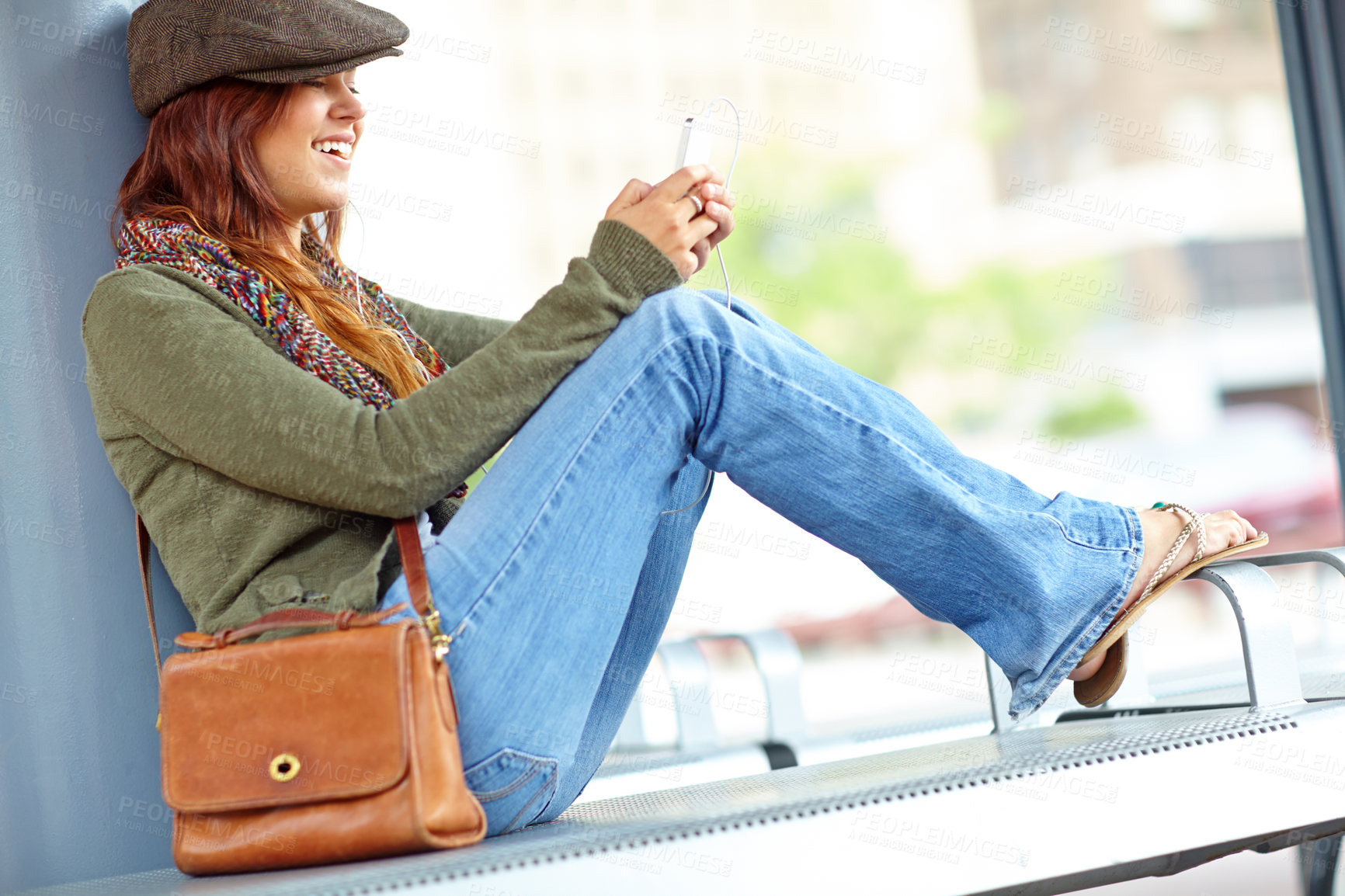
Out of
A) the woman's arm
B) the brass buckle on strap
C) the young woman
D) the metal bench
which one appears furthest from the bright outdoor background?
the brass buckle on strap

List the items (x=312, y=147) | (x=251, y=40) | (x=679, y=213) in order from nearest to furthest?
(x=679, y=213) < (x=251, y=40) < (x=312, y=147)

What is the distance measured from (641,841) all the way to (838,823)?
218 mm

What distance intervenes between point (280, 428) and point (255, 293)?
256 millimetres

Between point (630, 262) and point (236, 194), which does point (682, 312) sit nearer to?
point (630, 262)

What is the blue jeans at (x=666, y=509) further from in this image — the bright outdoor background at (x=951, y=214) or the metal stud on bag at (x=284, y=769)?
the bright outdoor background at (x=951, y=214)

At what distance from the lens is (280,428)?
1.33m

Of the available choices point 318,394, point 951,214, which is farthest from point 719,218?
point 951,214

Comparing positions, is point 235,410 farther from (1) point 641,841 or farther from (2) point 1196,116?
(2) point 1196,116

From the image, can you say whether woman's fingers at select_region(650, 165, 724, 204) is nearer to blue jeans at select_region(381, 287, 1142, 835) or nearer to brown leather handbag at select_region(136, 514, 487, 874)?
A: blue jeans at select_region(381, 287, 1142, 835)

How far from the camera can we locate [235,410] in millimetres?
1336

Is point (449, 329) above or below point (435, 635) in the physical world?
above

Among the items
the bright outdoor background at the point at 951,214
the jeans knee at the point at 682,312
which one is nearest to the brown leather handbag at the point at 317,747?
the jeans knee at the point at 682,312

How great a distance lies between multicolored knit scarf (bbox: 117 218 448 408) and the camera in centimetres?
148

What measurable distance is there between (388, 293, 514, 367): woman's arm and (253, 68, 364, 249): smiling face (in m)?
0.31
